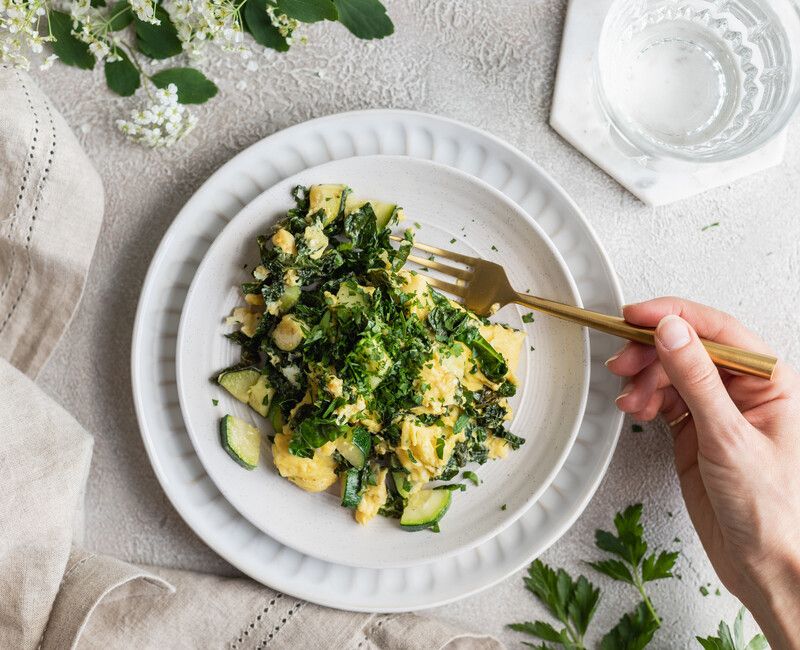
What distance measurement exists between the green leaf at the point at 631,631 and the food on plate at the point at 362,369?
83 cm

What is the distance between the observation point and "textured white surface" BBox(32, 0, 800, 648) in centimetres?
271

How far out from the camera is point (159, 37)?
2.62 metres

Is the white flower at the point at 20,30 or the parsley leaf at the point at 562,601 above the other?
the white flower at the point at 20,30

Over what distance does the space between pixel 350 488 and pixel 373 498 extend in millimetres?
90

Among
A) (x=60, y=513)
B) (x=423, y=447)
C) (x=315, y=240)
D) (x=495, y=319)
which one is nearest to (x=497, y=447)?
(x=423, y=447)

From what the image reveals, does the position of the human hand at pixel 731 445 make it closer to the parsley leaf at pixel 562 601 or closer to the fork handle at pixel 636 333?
the fork handle at pixel 636 333

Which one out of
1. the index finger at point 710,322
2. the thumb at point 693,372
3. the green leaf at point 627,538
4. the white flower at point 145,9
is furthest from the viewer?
the green leaf at point 627,538

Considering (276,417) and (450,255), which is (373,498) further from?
(450,255)

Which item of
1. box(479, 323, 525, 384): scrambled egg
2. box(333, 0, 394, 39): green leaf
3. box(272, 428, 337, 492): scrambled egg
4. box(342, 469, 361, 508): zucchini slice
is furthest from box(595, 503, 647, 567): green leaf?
box(333, 0, 394, 39): green leaf

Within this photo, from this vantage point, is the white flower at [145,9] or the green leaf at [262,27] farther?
the green leaf at [262,27]

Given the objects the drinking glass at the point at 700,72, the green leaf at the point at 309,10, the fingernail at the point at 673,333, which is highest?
the drinking glass at the point at 700,72

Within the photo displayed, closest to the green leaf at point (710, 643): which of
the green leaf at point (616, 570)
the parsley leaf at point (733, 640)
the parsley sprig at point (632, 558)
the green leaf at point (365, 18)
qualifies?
the parsley leaf at point (733, 640)

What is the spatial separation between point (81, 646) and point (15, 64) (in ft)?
6.72

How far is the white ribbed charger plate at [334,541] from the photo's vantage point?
2.58 m
